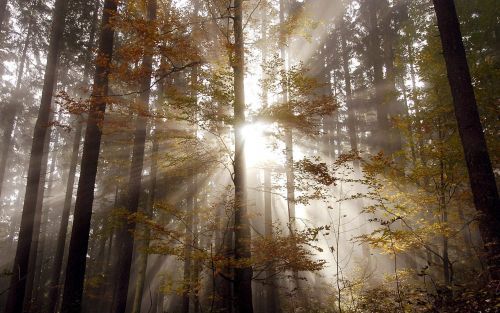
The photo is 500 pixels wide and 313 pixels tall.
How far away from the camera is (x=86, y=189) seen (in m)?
9.17

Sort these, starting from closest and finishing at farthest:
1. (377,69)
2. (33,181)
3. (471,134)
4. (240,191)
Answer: (471,134)
(240,191)
(33,181)
(377,69)

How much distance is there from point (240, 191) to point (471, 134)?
5316 millimetres

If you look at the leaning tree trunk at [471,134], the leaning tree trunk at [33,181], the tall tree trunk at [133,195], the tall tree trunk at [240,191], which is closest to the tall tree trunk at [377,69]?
the leaning tree trunk at [471,134]

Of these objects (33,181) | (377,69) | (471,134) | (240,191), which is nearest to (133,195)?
(33,181)

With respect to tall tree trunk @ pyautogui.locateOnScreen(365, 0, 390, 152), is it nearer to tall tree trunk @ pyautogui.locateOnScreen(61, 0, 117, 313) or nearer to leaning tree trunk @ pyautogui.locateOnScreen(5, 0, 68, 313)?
tall tree trunk @ pyautogui.locateOnScreen(61, 0, 117, 313)

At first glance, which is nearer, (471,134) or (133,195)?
(471,134)

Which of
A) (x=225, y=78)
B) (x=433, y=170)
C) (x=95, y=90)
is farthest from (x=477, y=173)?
(x=95, y=90)

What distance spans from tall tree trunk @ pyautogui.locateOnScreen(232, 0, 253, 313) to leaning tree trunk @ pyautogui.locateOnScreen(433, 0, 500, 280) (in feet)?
15.9

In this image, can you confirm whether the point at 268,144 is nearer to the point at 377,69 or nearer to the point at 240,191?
the point at 240,191

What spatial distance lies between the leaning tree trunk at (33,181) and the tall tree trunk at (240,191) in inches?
241

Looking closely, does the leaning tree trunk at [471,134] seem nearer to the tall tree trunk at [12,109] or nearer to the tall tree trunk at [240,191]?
the tall tree trunk at [240,191]

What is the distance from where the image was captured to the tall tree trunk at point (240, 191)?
8102mm

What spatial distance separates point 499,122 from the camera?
1009 centimetres

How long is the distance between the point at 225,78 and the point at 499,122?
8.24 m
